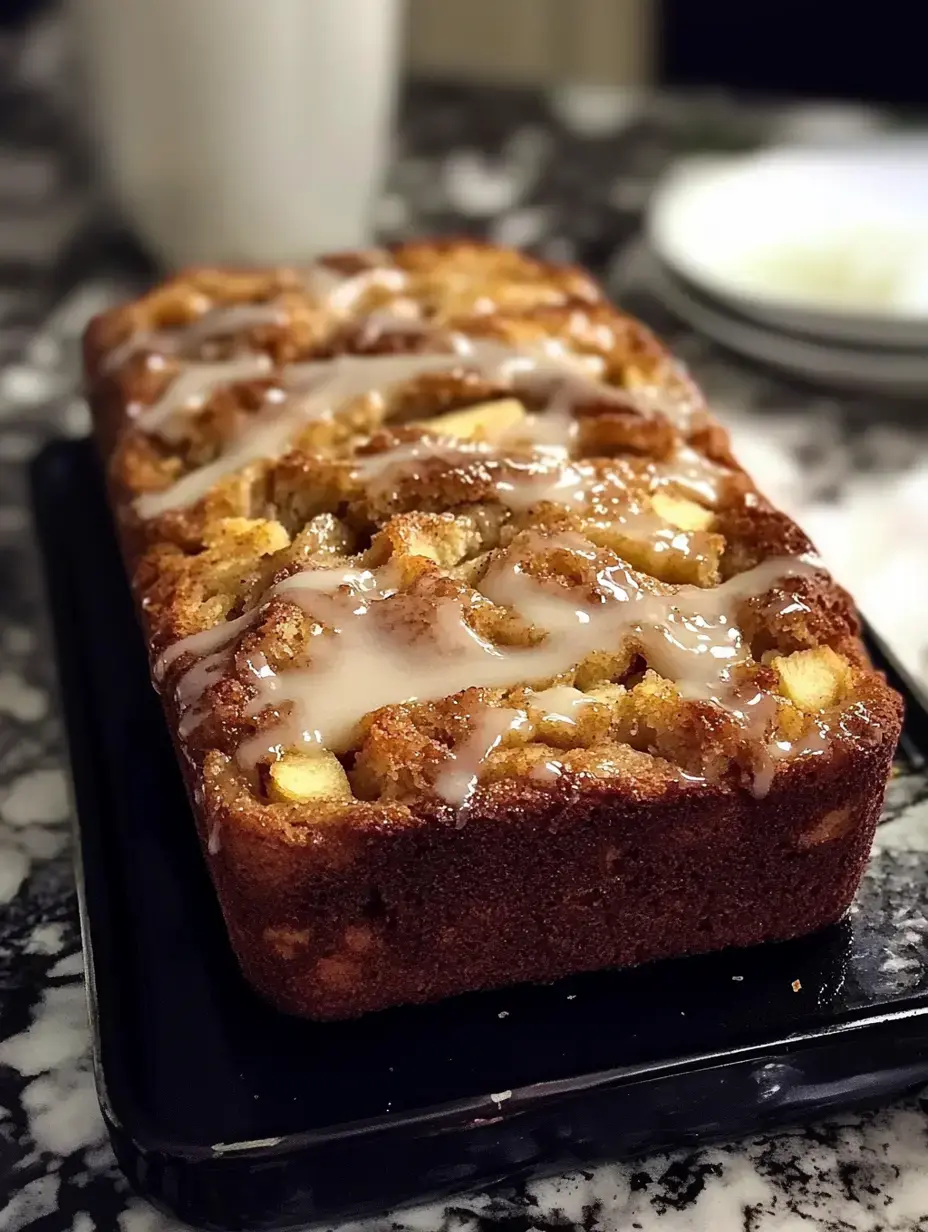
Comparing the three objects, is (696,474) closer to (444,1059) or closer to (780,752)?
(780,752)

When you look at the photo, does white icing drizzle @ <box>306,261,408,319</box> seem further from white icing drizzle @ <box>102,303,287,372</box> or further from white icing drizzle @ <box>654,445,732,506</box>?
white icing drizzle @ <box>654,445,732,506</box>

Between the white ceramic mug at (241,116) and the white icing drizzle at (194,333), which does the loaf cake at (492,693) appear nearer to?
the white icing drizzle at (194,333)

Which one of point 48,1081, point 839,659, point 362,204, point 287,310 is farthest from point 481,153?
point 48,1081

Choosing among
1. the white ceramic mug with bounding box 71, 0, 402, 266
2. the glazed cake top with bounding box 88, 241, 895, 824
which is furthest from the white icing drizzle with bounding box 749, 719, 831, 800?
the white ceramic mug with bounding box 71, 0, 402, 266

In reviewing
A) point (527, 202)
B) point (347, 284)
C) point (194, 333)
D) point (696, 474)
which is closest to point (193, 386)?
point (194, 333)

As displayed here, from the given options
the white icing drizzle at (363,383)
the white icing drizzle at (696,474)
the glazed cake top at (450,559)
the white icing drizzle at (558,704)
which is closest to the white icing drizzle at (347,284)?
the glazed cake top at (450,559)
